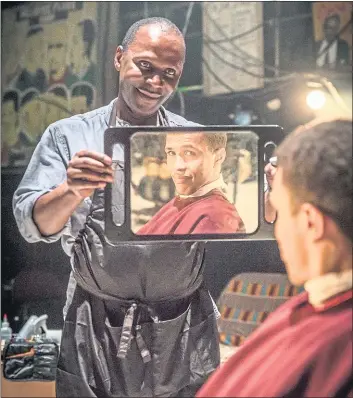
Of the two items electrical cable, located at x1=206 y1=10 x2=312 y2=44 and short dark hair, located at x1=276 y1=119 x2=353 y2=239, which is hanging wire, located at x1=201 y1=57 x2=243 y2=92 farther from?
short dark hair, located at x1=276 y1=119 x2=353 y2=239

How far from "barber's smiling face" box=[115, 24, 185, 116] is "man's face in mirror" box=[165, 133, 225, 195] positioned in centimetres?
13

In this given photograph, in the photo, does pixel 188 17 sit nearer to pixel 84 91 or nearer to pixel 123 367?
pixel 84 91

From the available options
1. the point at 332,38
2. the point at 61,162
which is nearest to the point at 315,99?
the point at 332,38

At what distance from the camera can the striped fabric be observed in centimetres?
139

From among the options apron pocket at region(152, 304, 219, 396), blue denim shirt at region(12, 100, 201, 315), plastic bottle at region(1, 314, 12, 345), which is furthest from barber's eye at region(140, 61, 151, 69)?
plastic bottle at region(1, 314, 12, 345)

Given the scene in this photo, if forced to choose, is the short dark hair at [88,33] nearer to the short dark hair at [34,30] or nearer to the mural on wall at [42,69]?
the mural on wall at [42,69]

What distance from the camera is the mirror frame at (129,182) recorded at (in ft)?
4.46

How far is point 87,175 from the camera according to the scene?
1.38m

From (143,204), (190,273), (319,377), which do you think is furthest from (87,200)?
(319,377)

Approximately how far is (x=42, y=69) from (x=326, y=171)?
0.79m

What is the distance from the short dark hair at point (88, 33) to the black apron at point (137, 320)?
393mm

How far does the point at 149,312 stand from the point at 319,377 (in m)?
0.46

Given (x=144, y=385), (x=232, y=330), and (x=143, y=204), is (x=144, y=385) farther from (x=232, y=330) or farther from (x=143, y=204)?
(x=143, y=204)

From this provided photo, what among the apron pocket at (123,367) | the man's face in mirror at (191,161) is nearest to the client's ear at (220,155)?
Answer: the man's face in mirror at (191,161)
